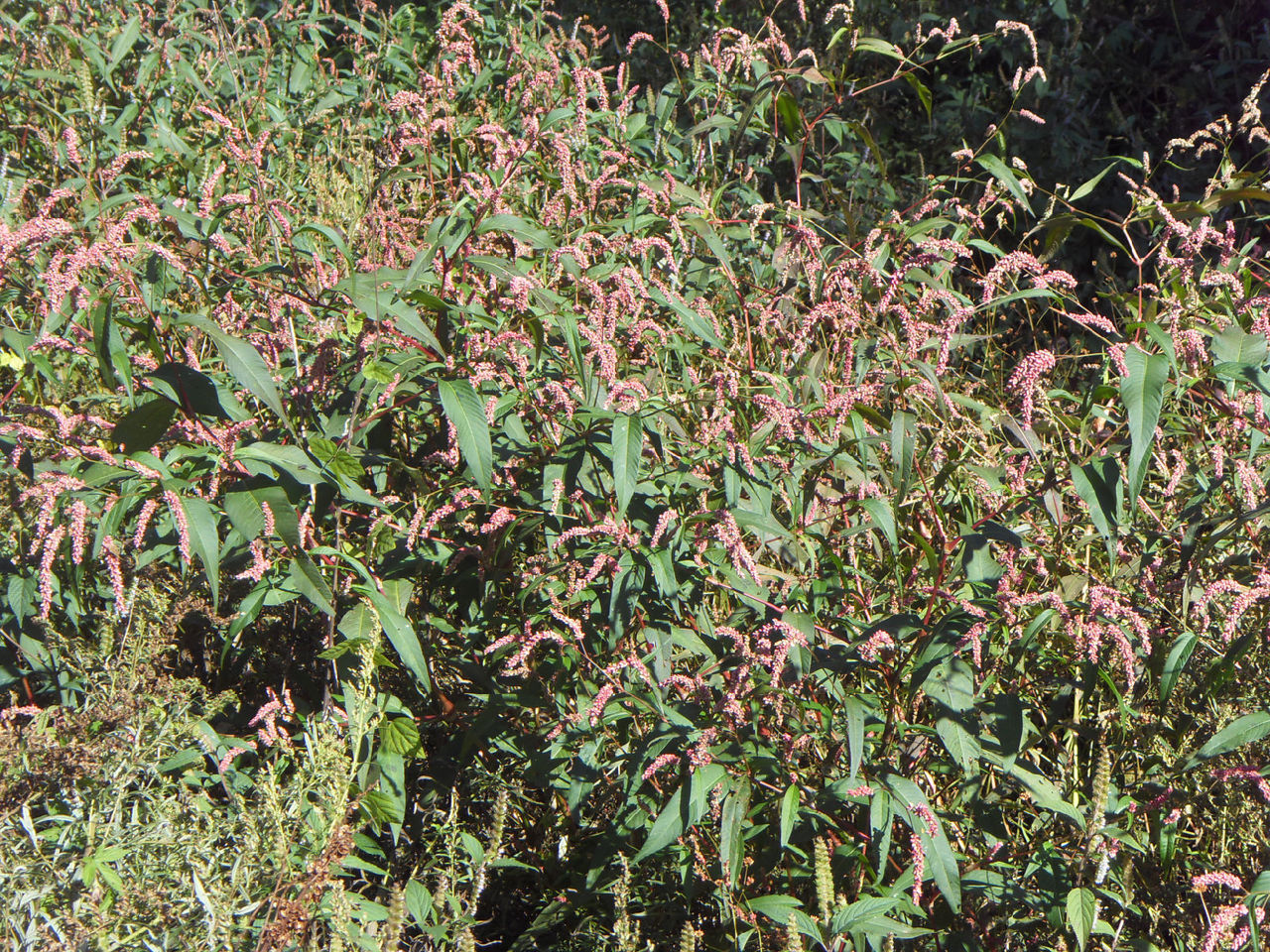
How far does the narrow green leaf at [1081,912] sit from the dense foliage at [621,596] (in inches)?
0.4

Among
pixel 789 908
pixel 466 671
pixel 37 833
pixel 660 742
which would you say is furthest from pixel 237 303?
pixel 789 908

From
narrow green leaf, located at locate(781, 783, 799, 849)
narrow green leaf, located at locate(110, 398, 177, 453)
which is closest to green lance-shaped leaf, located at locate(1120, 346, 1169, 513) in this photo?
narrow green leaf, located at locate(781, 783, 799, 849)

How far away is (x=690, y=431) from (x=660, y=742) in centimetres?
74

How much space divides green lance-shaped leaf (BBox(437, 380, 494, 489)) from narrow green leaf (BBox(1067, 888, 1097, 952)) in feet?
3.93

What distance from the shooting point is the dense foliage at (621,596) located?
Result: 1918mm

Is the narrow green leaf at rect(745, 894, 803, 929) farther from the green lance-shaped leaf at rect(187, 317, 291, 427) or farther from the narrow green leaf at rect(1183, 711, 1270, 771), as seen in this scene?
the green lance-shaped leaf at rect(187, 317, 291, 427)

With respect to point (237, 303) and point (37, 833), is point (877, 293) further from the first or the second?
point (37, 833)

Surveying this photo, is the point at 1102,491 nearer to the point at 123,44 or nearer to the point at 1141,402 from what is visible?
the point at 1141,402

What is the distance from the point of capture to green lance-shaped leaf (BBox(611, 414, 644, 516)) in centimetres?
183

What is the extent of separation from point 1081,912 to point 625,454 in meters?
1.08

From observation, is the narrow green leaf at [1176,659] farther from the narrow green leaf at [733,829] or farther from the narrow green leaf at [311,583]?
the narrow green leaf at [311,583]

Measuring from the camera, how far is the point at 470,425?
1.90m

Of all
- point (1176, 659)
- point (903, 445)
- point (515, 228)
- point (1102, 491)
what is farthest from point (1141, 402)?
point (515, 228)

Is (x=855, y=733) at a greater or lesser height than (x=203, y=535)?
lesser
